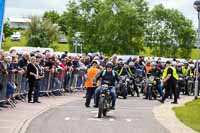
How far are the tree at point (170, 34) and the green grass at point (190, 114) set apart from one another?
2352 inches

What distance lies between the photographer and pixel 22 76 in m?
25.6

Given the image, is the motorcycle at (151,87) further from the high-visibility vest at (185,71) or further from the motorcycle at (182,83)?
the high-visibility vest at (185,71)

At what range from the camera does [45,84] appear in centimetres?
2917

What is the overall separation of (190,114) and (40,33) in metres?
68.7

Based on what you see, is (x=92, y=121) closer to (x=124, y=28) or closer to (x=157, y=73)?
(x=157, y=73)

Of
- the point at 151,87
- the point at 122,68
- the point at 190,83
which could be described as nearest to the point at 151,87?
the point at 151,87

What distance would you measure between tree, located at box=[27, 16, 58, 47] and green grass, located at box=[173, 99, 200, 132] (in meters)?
58.4

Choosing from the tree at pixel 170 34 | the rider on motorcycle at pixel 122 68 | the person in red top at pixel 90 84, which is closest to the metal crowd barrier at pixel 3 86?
the person in red top at pixel 90 84

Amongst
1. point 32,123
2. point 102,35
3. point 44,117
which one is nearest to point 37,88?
point 44,117

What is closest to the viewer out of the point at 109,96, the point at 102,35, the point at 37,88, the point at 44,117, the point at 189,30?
the point at 44,117

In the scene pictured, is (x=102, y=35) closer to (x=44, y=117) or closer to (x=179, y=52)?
(x=179, y=52)

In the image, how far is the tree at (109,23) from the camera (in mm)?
75188

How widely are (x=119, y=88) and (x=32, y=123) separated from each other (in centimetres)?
1424

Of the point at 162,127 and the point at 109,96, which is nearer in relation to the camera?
the point at 162,127
